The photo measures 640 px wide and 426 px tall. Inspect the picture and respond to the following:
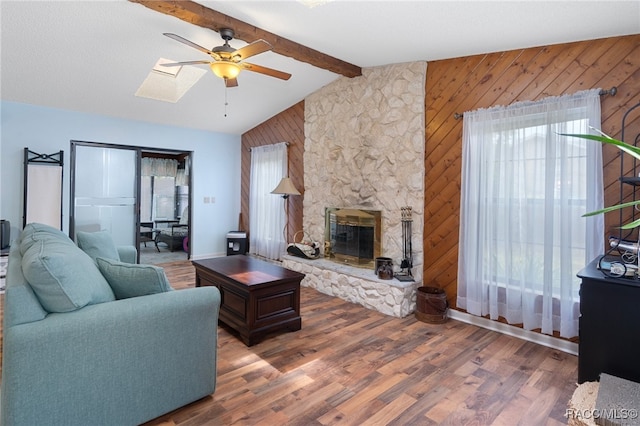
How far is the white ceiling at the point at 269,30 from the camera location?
2508 millimetres

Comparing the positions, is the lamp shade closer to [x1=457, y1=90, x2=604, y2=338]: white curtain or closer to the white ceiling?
the white ceiling

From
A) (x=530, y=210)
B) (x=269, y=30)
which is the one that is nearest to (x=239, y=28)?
(x=269, y=30)

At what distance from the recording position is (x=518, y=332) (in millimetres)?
3135

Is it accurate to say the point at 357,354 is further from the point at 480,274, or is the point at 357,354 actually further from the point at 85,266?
the point at 85,266

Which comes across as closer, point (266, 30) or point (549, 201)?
point (549, 201)

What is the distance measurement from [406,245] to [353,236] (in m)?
0.81

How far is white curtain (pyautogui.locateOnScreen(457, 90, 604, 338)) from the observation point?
2.72 metres

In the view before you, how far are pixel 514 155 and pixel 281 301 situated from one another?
2.53m

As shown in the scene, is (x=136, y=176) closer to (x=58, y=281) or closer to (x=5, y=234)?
(x=5, y=234)

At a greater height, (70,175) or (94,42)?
(94,42)

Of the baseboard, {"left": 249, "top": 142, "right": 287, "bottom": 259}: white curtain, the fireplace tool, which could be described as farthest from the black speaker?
the baseboard

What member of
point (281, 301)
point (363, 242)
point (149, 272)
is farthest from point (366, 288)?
point (149, 272)

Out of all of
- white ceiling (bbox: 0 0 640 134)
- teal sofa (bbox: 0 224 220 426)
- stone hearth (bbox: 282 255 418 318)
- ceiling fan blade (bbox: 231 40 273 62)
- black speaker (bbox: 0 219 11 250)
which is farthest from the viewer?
black speaker (bbox: 0 219 11 250)

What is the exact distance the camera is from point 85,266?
1.86 meters
